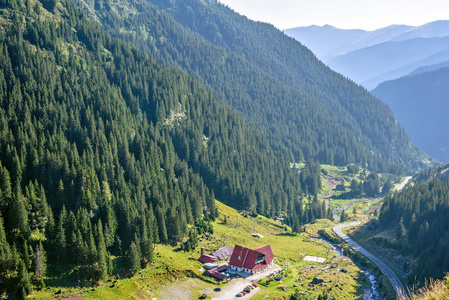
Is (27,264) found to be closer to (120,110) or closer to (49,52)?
(120,110)

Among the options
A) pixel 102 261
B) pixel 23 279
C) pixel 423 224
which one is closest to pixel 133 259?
pixel 102 261

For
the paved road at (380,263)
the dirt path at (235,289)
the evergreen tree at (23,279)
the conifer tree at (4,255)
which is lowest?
the paved road at (380,263)

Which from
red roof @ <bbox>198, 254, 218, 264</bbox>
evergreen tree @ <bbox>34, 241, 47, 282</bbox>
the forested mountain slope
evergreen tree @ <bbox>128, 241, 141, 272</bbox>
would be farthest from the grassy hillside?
the forested mountain slope

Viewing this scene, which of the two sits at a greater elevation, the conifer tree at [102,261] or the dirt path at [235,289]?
the conifer tree at [102,261]

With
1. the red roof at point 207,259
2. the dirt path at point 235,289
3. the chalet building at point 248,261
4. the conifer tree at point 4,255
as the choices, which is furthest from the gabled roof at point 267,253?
the conifer tree at point 4,255

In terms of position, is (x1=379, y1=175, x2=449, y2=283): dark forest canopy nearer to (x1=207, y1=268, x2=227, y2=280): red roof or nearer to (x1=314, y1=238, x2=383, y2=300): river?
(x1=314, y1=238, x2=383, y2=300): river

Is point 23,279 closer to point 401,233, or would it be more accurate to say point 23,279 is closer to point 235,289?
point 235,289

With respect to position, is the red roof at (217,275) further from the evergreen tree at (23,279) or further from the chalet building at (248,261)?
the evergreen tree at (23,279)

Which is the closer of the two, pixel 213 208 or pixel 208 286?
pixel 208 286

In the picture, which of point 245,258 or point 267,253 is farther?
point 267,253

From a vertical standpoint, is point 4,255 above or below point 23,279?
above

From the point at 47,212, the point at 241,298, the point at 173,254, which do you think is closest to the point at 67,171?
the point at 47,212
